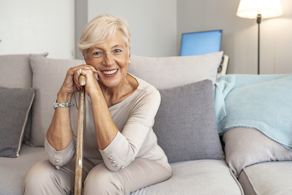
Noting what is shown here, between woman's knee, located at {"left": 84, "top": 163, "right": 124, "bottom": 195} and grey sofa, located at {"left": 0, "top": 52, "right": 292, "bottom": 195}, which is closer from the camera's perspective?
woman's knee, located at {"left": 84, "top": 163, "right": 124, "bottom": 195}

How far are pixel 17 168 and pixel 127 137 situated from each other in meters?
0.62

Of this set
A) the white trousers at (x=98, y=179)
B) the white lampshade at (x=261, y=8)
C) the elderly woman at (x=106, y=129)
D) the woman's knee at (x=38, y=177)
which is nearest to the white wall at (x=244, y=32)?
the white lampshade at (x=261, y=8)

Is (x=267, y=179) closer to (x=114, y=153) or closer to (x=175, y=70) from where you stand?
(x=114, y=153)

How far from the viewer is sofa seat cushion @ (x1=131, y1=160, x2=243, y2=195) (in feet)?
3.43

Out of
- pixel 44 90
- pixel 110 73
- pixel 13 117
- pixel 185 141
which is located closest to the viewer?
pixel 110 73

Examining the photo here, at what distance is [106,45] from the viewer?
1.16 metres

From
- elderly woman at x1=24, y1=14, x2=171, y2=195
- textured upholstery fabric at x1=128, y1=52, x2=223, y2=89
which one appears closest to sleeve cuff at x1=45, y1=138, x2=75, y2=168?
elderly woman at x1=24, y1=14, x2=171, y2=195

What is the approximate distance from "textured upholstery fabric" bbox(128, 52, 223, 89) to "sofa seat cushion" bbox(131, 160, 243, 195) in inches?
19.5

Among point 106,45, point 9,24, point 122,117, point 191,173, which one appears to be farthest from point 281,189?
point 9,24

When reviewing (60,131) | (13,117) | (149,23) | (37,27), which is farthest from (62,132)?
(149,23)

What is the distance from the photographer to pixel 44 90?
1651 mm

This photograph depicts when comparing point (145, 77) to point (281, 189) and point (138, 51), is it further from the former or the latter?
point (138, 51)

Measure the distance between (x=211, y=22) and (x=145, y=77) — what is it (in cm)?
223

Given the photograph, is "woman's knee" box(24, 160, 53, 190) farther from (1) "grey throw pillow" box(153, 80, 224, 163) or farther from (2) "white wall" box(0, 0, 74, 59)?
(2) "white wall" box(0, 0, 74, 59)
